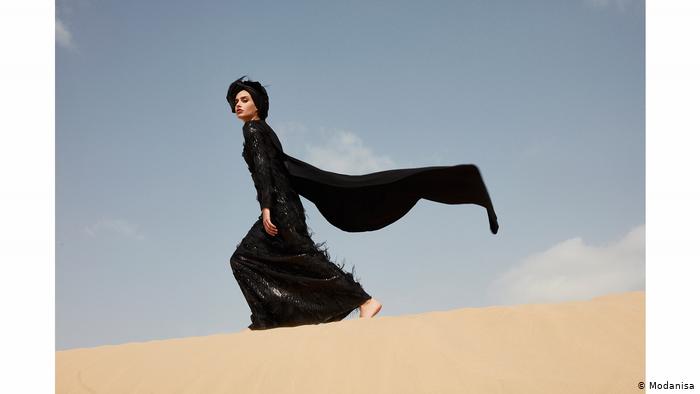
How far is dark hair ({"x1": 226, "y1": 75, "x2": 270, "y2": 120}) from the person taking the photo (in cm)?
802

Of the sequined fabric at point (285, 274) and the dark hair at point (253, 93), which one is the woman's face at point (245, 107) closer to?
the dark hair at point (253, 93)

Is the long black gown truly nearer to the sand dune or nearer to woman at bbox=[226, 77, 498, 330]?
woman at bbox=[226, 77, 498, 330]

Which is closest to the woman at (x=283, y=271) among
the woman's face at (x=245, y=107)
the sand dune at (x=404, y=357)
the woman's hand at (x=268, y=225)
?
the woman's hand at (x=268, y=225)

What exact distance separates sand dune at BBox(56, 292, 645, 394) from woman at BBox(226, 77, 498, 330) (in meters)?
1.44

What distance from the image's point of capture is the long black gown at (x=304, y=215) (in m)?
7.43

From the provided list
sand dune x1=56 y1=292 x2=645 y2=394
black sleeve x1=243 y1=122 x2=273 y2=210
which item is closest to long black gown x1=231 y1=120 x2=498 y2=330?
black sleeve x1=243 y1=122 x2=273 y2=210

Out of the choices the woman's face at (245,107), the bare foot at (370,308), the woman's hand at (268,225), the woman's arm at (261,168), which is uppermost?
the woman's face at (245,107)

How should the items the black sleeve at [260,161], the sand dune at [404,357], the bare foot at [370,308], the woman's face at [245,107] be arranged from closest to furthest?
the sand dune at [404,357], the bare foot at [370,308], the black sleeve at [260,161], the woman's face at [245,107]

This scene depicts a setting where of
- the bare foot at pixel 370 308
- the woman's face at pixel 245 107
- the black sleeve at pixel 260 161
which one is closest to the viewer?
the bare foot at pixel 370 308

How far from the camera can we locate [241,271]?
24.7 feet

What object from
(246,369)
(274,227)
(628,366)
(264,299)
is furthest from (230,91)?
(628,366)

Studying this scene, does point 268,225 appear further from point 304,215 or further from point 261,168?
point 261,168

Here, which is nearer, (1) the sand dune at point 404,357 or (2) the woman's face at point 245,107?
(1) the sand dune at point 404,357

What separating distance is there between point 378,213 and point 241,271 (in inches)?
64.9
